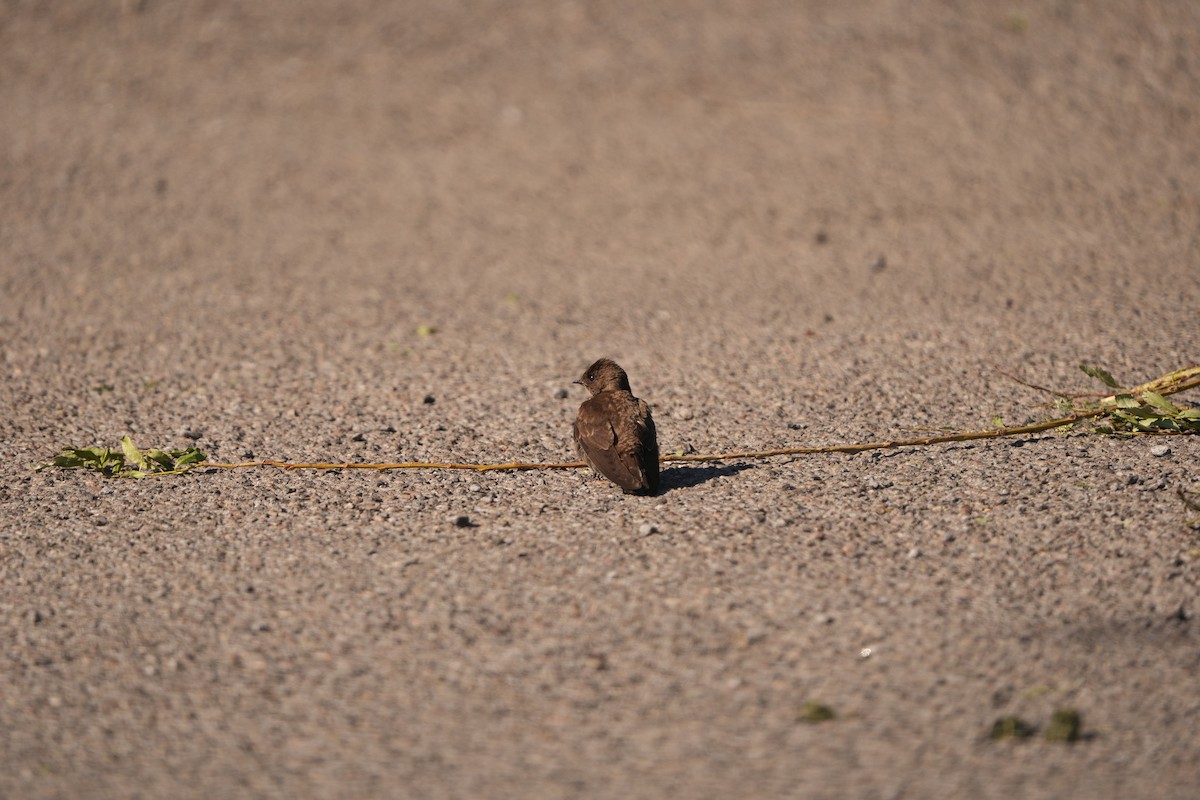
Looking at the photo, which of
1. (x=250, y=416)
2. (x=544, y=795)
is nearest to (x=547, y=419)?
(x=250, y=416)

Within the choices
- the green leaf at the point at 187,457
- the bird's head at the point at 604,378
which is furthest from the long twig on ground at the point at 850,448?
the bird's head at the point at 604,378

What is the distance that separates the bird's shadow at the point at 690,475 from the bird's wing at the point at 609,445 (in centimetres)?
27

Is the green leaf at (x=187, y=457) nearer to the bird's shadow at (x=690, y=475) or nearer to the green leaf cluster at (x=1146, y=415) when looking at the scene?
the bird's shadow at (x=690, y=475)

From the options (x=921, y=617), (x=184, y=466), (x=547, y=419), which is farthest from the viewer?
(x=547, y=419)

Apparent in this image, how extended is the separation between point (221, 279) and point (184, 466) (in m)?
3.48

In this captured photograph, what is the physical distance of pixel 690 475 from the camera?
586 centimetres

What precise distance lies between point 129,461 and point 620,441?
2.55 metres

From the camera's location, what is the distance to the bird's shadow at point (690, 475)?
18.8 feet

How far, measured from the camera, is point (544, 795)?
364 cm

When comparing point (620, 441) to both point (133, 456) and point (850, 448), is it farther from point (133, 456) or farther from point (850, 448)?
point (133, 456)

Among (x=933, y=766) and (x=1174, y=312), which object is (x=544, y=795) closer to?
(x=933, y=766)

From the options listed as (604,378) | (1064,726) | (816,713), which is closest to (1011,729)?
(1064,726)

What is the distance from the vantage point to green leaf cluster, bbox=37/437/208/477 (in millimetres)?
5992

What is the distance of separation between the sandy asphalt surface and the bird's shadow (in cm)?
5
